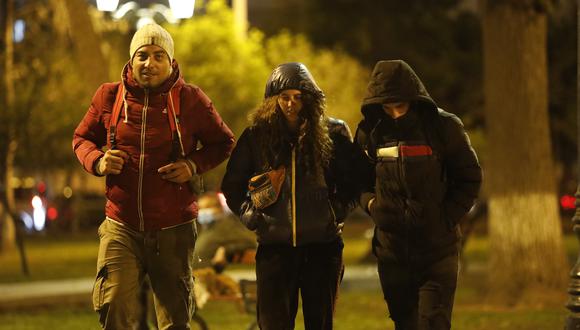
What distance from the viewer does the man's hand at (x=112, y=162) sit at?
21.4 feet

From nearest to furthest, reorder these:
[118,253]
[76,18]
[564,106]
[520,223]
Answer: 1. [118,253]
2. [520,223]
3. [76,18]
4. [564,106]

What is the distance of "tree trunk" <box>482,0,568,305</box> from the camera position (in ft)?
44.9

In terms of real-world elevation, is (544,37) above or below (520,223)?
above

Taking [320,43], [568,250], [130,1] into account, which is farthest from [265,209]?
[320,43]

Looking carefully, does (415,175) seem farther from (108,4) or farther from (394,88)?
(108,4)

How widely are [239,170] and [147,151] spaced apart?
561 mm

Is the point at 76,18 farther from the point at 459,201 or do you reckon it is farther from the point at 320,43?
the point at 320,43

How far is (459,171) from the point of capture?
699 centimetres

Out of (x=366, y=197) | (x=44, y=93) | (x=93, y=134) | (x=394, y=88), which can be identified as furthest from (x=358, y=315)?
(x=44, y=93)

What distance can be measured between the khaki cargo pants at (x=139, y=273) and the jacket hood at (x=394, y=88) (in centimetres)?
125

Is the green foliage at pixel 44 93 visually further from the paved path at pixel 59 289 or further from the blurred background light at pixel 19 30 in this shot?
the paved path at pixel 59 289

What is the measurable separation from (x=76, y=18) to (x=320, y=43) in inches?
1009

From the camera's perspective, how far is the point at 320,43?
45.8 meters

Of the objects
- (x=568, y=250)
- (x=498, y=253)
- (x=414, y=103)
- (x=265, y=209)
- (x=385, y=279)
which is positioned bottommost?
(x=568, y=250)
